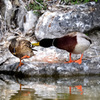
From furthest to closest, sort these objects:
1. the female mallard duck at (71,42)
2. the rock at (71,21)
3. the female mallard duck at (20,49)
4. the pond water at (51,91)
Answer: the rock at (71,21) < the female mallard duck at (20,49) < the female mallard duck at (71,42) < the pond water at (51,91)

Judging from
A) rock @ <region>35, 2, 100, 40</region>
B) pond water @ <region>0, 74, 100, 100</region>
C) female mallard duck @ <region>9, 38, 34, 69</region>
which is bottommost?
pond water @ <region>0, 74, 100, 100</region>

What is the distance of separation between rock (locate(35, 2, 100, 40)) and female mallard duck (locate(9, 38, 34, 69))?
53.5 inches

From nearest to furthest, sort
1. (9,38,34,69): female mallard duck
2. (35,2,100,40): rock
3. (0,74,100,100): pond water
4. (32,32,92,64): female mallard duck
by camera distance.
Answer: (0,74,100,100): pond water
(32,32,92,64): female mallard duck
(9,38,34,69): female mallard duck
(35,2,100,40): rock

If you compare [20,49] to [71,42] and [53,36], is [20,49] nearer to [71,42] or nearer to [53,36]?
[71,42]

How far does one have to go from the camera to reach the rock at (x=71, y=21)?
6.79 meters

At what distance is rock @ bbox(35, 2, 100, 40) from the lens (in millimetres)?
6785

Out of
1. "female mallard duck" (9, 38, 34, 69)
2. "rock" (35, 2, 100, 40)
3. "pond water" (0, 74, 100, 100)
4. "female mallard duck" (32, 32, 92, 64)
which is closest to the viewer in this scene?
"pond water" (0, 74, 100, 100)

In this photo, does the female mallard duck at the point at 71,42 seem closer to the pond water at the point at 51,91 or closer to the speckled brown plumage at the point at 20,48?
the speckled brown plumage at the point at 20,48

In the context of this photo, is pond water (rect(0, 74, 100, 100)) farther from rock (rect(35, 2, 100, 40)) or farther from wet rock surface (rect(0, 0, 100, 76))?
rock (rect(35, 2, 100, 40))

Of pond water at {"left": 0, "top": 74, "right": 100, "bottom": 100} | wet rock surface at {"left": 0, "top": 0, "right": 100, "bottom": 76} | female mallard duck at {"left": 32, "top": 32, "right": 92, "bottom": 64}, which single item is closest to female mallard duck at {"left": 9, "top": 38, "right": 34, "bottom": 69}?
wet rock surface at {"left": 0, "top": 0, "right": 100, "bottom": 76}

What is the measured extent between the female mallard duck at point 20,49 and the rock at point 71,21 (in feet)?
4.46

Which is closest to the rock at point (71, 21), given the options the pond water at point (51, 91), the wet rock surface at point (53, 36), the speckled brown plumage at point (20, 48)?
the wet rock surface at point (53, 36)

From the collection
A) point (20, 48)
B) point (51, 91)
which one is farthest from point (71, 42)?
point (51, 91)

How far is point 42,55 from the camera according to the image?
619cm
